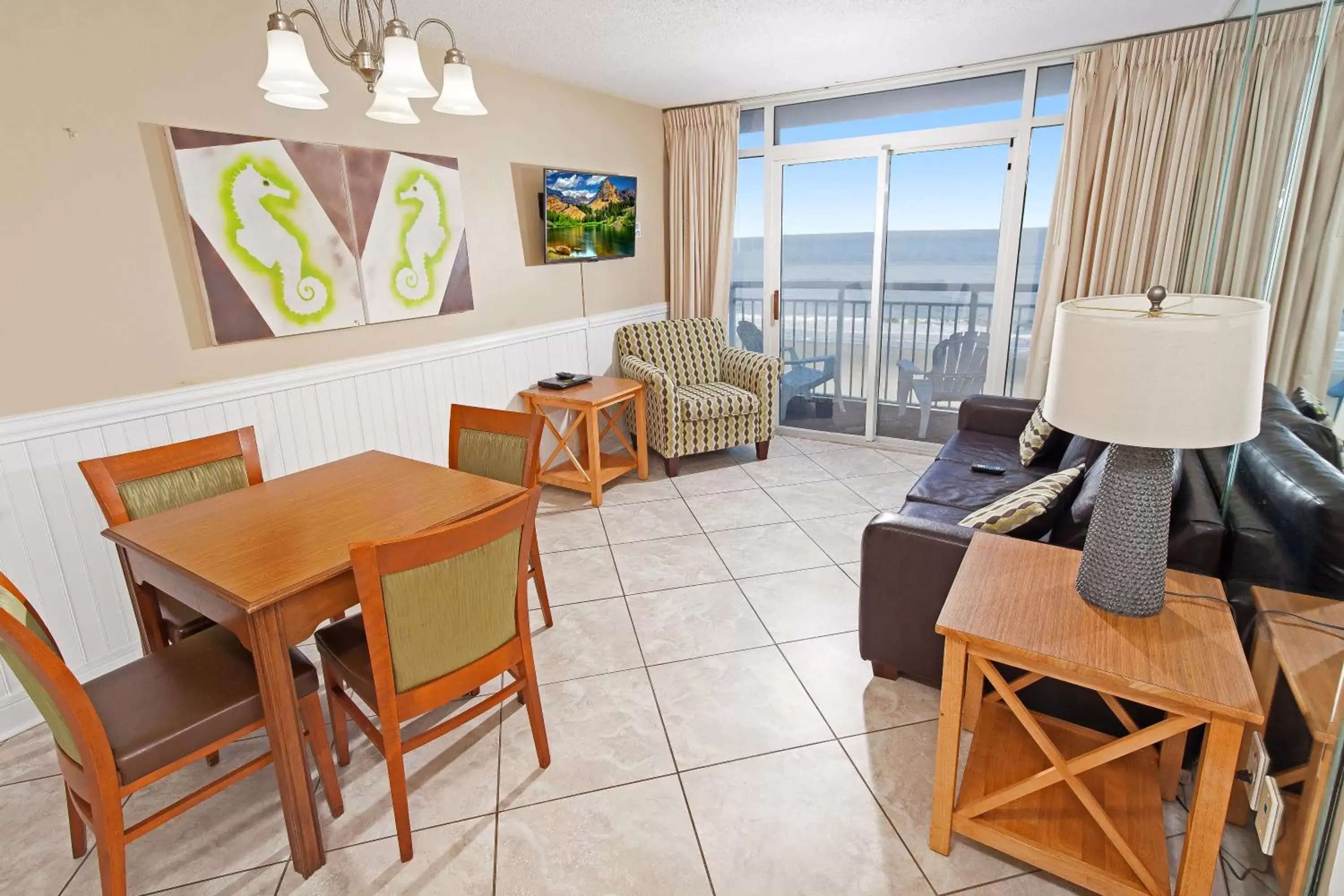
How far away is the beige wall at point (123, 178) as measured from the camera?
2.07m

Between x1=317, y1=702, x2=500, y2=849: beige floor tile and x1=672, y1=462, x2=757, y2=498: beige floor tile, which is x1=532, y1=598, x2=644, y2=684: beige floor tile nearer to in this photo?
x1=317, y1=702, x2=500, y2=849: beige floor tile

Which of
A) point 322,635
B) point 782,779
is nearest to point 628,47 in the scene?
point 322,635

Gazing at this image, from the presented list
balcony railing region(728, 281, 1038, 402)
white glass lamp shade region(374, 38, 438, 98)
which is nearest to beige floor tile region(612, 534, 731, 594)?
white glass lamp shade region(374, 38, 438, 98)

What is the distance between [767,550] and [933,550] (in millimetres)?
1338

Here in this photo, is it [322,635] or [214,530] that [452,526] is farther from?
[214,530]

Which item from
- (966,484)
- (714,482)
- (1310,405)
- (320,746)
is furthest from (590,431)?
(1310,405)

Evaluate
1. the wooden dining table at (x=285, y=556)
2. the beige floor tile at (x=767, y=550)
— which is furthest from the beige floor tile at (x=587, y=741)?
the beige floor tile at (x=767, y=550)

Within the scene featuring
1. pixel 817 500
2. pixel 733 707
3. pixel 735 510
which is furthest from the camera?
pixel 817 500

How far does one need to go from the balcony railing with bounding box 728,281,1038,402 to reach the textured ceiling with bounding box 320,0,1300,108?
135 cm

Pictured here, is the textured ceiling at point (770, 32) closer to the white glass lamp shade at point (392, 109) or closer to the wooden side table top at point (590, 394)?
the white glass lamp shade at point (392, 109)

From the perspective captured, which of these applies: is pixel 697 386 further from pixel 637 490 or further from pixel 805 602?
pixel 805 602

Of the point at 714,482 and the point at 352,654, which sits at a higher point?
the point at 352,654

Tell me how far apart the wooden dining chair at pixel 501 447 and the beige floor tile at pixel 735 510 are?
49.3 inches

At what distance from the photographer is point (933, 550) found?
78.6 inches
